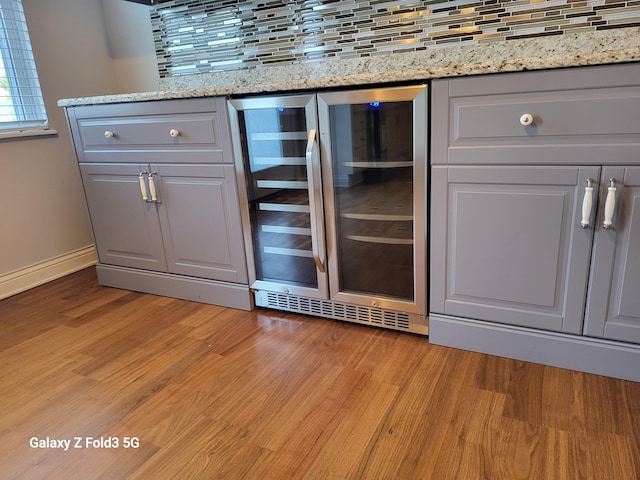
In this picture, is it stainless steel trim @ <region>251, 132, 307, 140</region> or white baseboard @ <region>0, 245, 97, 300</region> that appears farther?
white baseboard @ <region>0, 245, 97, 300</region>

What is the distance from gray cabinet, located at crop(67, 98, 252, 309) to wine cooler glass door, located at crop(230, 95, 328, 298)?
0.27ft

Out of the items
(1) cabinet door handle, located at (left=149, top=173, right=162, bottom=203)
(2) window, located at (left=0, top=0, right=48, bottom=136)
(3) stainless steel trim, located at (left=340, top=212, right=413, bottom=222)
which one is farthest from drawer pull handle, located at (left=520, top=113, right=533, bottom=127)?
(2) window, located at (left=0, top=0, right=48, bottom=136)

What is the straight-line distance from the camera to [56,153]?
2.60 meters

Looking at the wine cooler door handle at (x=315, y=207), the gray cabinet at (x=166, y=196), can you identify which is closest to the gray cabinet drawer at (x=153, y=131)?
the gray cabinet at (x=166, y=196)

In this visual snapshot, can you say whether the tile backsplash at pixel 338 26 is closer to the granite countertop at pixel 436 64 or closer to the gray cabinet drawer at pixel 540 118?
the granite countertop at pixel 436 64

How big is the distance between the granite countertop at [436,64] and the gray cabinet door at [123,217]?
0.34 m

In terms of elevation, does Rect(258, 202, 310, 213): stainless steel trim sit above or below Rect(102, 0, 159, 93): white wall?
below

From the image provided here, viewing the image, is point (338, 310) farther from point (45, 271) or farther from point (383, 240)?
point (45, 271)

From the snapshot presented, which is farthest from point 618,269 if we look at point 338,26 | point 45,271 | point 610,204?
point 45,271

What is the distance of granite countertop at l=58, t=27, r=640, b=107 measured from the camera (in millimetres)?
1269

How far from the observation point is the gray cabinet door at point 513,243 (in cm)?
137

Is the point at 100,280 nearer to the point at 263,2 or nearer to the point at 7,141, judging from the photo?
the point at 7,141

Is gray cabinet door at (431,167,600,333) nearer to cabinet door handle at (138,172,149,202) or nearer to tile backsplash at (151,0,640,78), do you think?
tile backsplash at (151,0,640,78)

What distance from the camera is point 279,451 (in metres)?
1.21
